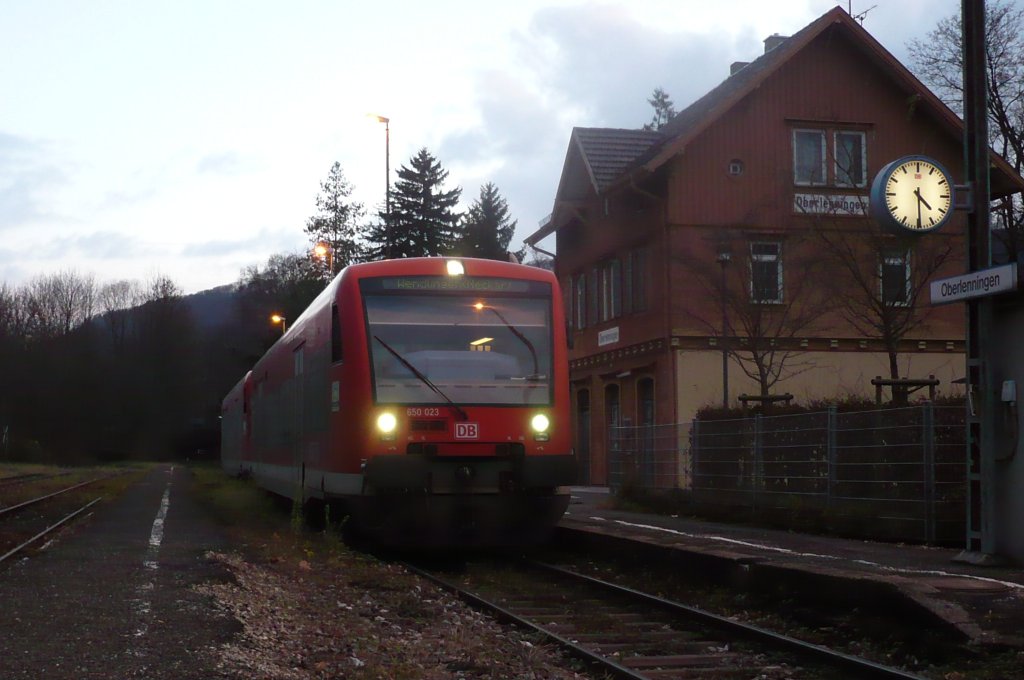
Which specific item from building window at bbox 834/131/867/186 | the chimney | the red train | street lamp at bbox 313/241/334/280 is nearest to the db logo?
the red train

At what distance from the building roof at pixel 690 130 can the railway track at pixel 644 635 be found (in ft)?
59.0

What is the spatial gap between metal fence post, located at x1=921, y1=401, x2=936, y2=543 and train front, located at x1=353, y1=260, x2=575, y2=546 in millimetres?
3739

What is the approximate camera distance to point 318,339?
15820mm

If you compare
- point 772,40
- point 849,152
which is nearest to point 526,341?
point 849,152

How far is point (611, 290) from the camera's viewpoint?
3372 centimetres

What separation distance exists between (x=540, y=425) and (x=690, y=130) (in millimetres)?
16405

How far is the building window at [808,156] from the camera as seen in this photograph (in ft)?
96.1

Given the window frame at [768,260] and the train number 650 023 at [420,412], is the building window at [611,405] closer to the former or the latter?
the window frame at [768,260]

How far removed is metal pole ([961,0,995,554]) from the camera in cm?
1130

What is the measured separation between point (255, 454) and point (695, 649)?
62.1ft

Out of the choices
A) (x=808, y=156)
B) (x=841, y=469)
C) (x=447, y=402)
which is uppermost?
(x=808, y=156)

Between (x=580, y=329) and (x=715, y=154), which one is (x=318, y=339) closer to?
(x=715, y=154)

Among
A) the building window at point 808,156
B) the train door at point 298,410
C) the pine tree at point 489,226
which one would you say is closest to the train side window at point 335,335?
the train door at point 298,410

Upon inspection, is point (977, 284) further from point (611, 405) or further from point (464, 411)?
point (611, 405)
